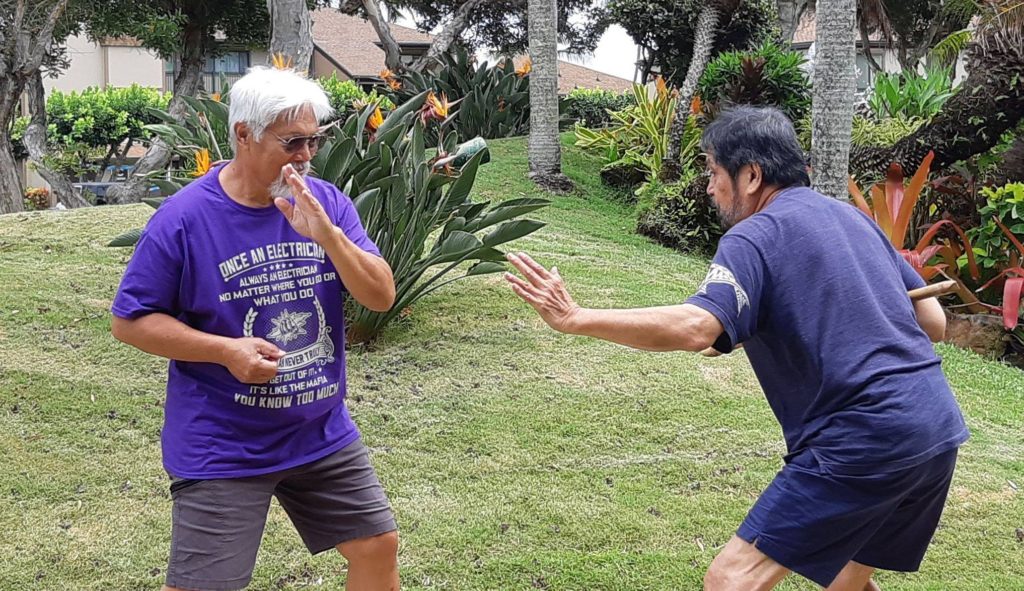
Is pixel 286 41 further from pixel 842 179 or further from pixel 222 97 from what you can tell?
pixel 842 179

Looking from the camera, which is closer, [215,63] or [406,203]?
[406,203]

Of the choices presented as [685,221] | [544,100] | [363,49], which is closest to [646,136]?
[544,100]

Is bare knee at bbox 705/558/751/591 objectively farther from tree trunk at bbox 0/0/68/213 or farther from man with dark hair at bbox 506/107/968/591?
tree trunk at bbox 0/0/68/213

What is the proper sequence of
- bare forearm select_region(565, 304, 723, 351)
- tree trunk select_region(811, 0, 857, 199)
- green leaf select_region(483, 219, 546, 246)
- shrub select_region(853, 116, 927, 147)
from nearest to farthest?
bare forearm select_region(565, 304, 723, 351) < green leaf select_region(483, 219, 546, 246) < tree trunk select_region(811, 0, 857, 199) < shrub select_region(853, 116, 927, 147)

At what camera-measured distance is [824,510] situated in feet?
8.88

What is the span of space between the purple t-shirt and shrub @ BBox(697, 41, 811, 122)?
9.58 m

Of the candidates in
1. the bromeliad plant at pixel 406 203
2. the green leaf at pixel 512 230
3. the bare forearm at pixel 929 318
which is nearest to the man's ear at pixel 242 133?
the bare forearm at pixel 929 318

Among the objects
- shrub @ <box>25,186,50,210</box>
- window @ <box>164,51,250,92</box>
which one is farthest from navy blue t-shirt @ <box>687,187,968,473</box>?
window @ <box>164,51,250,92</box>

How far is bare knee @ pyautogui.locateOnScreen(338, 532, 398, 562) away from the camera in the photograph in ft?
9.88

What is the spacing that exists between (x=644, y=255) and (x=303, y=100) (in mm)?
7179

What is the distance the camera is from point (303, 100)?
2762mm

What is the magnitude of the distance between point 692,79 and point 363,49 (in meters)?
24.2

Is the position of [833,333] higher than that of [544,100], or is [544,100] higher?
[544,100]

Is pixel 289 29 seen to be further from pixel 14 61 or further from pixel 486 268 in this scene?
pixel 486 268
